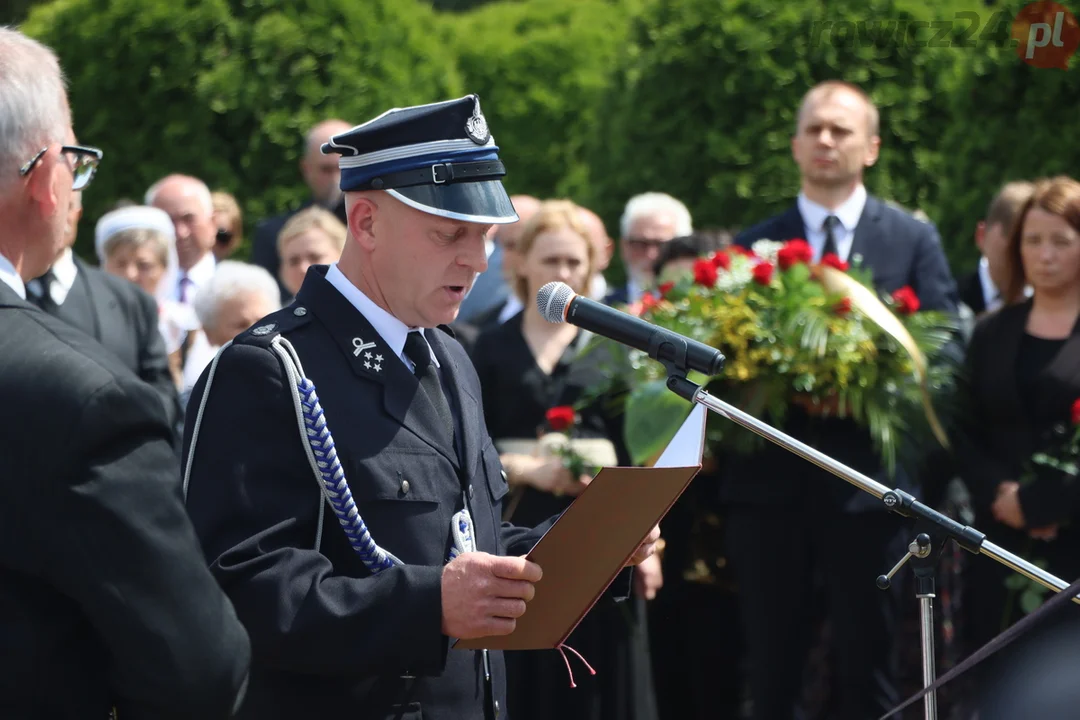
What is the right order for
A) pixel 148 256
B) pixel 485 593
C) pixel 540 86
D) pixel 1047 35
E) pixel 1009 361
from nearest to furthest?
pixel 485 593
pixel 1009 361
pixel 148 256
pixel 1047 35
pixel 540 86

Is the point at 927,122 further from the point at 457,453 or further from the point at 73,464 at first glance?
the point at 73,464

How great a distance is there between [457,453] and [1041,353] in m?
3.40

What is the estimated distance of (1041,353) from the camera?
5812 millimetres

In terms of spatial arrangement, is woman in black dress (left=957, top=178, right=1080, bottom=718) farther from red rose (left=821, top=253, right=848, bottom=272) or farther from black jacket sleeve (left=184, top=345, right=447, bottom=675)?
black jacket sleeve (left=184, top=345, right=447, bottom=675)

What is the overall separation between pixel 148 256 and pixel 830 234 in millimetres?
3498

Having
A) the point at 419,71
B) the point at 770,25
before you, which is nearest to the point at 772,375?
the point at 770,25

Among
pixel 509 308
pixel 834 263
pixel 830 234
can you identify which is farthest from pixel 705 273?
pixel 509 308

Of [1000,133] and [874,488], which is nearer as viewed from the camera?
[874,488]

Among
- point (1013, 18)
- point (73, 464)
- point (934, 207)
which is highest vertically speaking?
point (73, 464)

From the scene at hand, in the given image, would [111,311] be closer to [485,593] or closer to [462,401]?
[462,401]

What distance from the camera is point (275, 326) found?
3.08 metres

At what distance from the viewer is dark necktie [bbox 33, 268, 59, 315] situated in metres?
5.99

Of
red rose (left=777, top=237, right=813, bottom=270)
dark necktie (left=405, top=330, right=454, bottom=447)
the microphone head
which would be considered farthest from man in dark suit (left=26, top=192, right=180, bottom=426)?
the microphone head

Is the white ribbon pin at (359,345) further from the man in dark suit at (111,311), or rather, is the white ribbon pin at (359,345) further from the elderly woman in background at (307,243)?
the elderly woman in background at (307,243)
